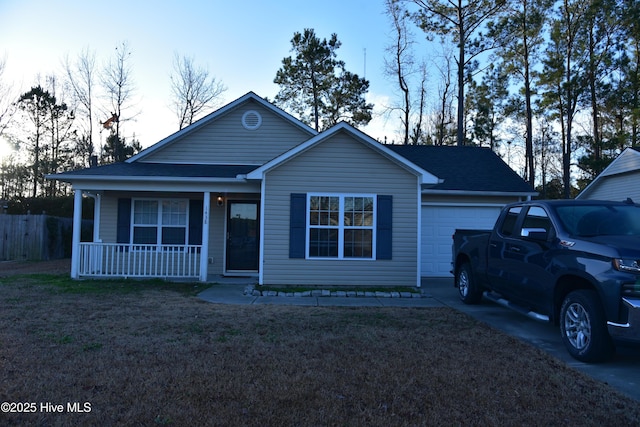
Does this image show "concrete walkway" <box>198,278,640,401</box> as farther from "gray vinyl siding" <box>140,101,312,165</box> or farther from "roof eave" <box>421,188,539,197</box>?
"gray vinyl siding" <box>140,101,312,165</box>

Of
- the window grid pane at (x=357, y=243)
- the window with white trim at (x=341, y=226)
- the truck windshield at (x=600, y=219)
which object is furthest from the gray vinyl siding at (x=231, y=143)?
the truck windshield at (x=600, y=219)

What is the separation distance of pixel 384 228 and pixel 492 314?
3.40m

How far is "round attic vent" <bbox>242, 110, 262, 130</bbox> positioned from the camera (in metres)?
12.9

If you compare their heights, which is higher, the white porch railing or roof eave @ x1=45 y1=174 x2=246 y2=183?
roof eave @ x1=45 y1=174 x2=246 y2=183

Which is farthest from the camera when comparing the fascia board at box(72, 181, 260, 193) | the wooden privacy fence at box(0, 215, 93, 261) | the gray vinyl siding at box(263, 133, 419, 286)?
the wooden privacy fence at box(0, 215, 93, 261)

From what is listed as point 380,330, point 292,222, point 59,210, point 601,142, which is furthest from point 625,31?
point 59,210

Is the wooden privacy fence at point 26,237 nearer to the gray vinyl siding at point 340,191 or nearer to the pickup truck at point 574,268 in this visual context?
the gray vinyl siding at point 340,191

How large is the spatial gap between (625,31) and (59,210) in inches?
1173

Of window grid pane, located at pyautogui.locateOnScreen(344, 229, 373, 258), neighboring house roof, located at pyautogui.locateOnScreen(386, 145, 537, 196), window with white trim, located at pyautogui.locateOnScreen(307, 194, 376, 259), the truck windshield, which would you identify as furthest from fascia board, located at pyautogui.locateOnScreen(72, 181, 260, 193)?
the truck windshield

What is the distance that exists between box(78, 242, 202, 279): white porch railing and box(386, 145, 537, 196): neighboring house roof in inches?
256

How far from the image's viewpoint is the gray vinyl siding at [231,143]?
42.1 ft

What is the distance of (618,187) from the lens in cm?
1766

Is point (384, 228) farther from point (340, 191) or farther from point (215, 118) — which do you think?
point (215, 118)

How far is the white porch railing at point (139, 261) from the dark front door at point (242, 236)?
39.5 inches
